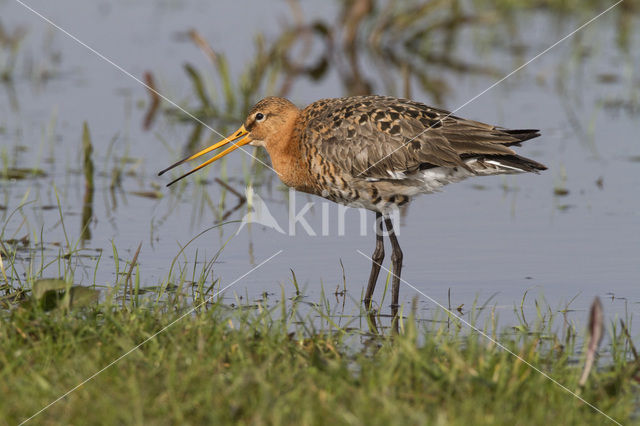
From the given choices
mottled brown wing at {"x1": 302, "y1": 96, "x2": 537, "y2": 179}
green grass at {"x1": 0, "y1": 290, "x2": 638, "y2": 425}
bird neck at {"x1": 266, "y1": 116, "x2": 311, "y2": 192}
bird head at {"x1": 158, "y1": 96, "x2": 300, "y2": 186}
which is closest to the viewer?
green grass at {"x1": 0, "y1": 290, "x2": 638, "y2": 425}

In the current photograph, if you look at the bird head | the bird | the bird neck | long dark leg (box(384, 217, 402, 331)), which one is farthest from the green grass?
the bird head

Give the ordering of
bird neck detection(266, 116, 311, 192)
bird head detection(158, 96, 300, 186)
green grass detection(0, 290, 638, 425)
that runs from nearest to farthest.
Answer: green grass detection(0, 290, 638, 425), bird neck detection(266, 116, 311, 192), bird head detection(158, 96, 300, 186)

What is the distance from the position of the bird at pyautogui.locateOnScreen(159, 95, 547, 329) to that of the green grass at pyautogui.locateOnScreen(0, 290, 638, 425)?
4.99 feet

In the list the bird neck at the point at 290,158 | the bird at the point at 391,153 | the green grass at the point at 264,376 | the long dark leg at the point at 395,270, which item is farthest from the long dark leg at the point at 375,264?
the green grass at the point at 264,376

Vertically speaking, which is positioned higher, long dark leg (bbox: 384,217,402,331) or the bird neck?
the bird neck

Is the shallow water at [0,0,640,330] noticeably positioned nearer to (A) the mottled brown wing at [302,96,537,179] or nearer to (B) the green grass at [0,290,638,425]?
(A) the mottled brown wing at [302,96,537,179]

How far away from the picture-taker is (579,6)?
618 inches

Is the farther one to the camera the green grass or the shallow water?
the shallow water

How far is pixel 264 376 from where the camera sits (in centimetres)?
473

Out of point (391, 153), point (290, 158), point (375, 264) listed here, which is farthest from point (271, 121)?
point (375, 264)

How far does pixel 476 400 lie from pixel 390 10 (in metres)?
9.91

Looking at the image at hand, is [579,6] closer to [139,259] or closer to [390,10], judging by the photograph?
[390,10]

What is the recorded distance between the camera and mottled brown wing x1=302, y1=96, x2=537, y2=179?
6.69 meters

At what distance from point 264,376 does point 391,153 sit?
7.88 ft
